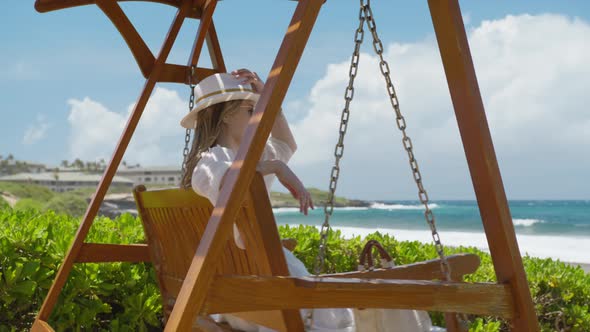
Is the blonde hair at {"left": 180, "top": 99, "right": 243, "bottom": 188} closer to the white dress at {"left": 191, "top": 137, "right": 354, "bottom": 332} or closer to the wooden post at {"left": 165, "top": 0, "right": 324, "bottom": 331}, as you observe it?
the white dress at {"left": 191, "top": 137, "right": 354, "bottom": 332}

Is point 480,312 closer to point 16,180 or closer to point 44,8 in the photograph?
point 44,8

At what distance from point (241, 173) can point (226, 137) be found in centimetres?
100

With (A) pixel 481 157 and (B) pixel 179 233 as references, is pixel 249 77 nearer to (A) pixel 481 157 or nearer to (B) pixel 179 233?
(B) pixel 179 233

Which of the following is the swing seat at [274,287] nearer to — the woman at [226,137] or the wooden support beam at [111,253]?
the woman at [226,137]

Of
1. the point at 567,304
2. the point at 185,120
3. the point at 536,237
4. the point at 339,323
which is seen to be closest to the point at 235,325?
the point at 339,323

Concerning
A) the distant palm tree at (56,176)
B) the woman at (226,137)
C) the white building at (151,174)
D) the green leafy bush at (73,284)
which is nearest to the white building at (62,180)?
the distant palm tree at (56,176)

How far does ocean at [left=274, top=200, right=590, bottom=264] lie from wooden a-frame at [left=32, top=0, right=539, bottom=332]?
16404mm

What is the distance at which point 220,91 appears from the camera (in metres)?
2.41

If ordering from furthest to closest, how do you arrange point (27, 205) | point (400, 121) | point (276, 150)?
point (27, 205), point (276, 150), point (400, 121)

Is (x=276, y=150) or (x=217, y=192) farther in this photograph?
(x=276, y=150)

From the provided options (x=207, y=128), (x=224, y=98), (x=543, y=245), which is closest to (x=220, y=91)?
(x=224, y=98)

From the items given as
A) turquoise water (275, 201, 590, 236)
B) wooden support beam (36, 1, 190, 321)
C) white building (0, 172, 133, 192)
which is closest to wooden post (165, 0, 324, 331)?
wooden support beam (36, 1, 190, 321)

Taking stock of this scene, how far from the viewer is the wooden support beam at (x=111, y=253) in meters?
2.79

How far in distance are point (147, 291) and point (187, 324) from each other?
5.98 feet
